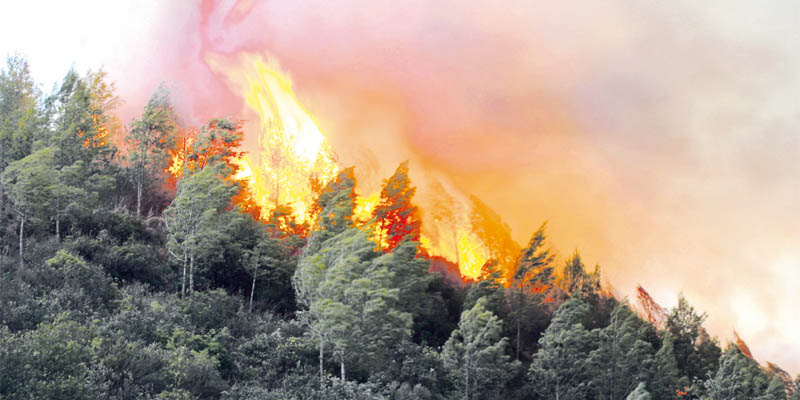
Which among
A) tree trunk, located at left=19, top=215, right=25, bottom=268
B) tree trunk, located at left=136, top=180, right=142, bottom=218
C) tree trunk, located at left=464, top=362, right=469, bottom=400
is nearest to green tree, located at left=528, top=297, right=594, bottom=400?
tree trunk, located at left=464, top=362, right=469, bottom=400

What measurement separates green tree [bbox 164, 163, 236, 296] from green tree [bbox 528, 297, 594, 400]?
1811 centimetres

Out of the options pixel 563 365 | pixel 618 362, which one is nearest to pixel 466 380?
pixel 563 365

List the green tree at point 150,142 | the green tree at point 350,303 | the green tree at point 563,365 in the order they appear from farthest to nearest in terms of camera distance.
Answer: the green tree at point 150,142 < the green tree at point 563,365 < the green tree at point 350,303

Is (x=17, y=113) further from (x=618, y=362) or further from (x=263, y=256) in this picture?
(x=618, y=362)

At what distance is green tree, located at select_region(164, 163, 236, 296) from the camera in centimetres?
3102

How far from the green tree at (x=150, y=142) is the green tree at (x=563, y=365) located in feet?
82.8

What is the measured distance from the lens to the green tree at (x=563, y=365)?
3588 centimetres

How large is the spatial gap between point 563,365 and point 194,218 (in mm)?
20223

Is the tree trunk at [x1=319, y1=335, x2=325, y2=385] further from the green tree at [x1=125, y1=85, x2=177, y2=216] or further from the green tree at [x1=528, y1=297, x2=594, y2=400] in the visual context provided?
the green tree at [x1=125, y1=85, x2=177, y2=216]

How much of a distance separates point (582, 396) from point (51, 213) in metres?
27.7

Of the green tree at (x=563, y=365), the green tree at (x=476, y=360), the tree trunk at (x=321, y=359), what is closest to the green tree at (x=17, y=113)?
the tree trunk at (x=321, y=359)

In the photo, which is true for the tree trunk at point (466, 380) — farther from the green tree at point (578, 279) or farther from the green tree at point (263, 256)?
the green tree at point (578, 279)

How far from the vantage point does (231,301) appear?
3120cm

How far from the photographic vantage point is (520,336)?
4391 cm
